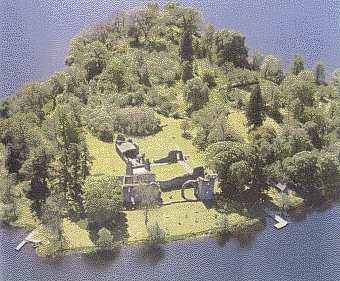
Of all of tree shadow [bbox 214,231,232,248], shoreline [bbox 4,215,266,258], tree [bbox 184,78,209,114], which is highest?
tree [bbox 184,78,209,114]

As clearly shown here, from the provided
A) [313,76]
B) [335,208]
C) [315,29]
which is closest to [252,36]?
[315,29]

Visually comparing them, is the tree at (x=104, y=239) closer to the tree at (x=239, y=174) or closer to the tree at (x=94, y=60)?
the tree at (x=239, y=174)

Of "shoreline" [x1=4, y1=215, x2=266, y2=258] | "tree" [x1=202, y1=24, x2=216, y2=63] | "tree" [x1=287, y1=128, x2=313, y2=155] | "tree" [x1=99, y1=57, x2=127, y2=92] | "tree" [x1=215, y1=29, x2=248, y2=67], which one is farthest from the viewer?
"tree" [x1=202, y1=24, x2=216, y2=63]

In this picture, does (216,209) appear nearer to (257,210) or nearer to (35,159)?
(257,210)

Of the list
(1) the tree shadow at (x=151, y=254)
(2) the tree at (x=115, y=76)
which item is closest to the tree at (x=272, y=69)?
(2) the tree at (x=115, y=76)

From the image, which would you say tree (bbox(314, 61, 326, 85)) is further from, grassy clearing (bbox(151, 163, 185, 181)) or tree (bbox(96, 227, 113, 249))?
tree (bbox(96, 227, 113, 249))

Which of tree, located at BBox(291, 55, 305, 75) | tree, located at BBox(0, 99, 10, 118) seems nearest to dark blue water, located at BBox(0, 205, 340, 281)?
tree, located at BBox(0, 99, 10, 118)

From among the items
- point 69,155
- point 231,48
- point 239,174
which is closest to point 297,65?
point 231,48
